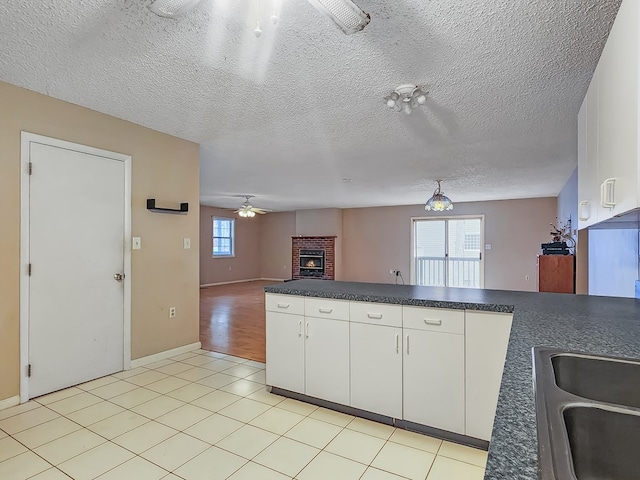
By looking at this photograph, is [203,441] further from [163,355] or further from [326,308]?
[163,355]

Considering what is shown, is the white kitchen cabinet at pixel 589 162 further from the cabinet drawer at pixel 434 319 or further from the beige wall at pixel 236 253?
the beige wall at pixel 236 253

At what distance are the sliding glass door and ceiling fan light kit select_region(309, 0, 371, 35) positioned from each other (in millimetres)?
7750

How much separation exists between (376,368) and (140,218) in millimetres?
2534

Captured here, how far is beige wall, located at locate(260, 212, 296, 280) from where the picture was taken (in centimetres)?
1148

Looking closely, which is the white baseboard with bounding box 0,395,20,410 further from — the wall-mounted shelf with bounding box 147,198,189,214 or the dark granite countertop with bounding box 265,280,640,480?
the dark granite countertop with bounding box 265,280,640,480

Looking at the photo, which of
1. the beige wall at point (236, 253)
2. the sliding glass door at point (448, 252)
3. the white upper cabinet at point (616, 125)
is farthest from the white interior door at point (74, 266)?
the sliding glass door at point (448, 252)

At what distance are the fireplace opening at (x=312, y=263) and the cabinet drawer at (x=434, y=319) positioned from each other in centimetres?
801

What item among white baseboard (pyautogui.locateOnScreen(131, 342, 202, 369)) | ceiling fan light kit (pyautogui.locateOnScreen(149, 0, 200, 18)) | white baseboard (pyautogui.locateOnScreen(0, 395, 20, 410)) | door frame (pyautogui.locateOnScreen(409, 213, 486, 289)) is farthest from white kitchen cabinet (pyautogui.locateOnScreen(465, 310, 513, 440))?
door frame (pyautogui.locateOnScreen(409, 213, 486, 289))

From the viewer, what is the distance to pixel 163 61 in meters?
2.20

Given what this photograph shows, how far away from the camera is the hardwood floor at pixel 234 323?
4.06 meters

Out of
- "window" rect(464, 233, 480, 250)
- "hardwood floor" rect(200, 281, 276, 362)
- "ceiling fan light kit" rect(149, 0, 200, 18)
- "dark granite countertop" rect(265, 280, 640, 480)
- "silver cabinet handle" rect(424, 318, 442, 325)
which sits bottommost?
"hardwood floor" rect(200, 281, 276, 362)

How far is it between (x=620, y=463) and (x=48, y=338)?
11.1 feet

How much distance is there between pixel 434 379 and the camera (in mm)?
2150

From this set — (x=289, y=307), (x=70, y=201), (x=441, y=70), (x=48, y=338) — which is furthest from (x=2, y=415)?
(x=441, y=70)
